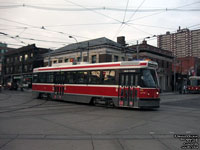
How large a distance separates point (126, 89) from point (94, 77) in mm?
2920

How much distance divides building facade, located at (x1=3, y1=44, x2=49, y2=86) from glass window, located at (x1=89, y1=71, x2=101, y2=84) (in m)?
33.4

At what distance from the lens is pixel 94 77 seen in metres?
14.1

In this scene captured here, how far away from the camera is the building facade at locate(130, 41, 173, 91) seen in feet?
128

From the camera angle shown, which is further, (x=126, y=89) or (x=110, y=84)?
(x=110, y=84)

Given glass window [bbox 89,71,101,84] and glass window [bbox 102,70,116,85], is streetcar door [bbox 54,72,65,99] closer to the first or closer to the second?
glass window [bbox 89,71,101,84]

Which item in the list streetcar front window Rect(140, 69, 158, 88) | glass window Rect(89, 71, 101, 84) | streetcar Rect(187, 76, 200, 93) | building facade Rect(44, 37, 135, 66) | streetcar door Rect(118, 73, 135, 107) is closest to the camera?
streetcar front window Rect(140, 69, 158, 88)

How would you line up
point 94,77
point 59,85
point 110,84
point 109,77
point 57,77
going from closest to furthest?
point 110,84 → point 109,77 → point 94,77 → point 59,85 → point 57,77

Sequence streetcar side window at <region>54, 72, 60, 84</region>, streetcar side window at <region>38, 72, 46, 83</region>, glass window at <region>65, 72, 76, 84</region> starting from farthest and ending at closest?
streetcar side window at <region>38, 72, 46, 83</region> → streetcar side window at <region>54, 72, 60, 84</region> → glass window at <region>65, 72, 76, 84</region>

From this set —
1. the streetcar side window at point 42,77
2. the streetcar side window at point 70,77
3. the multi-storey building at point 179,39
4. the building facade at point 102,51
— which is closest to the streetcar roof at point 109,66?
the streetcar side window at point 70,77

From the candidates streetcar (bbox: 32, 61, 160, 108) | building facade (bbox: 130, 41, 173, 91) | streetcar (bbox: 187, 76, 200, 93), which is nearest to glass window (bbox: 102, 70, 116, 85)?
streetcar (bbox: 32, 61, 160, 108)

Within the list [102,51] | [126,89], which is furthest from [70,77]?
[102,51]

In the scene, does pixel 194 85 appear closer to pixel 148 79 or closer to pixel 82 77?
pixel 148 79

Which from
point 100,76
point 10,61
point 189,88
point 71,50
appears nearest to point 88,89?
point 100,76

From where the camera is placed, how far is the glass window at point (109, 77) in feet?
42.7
